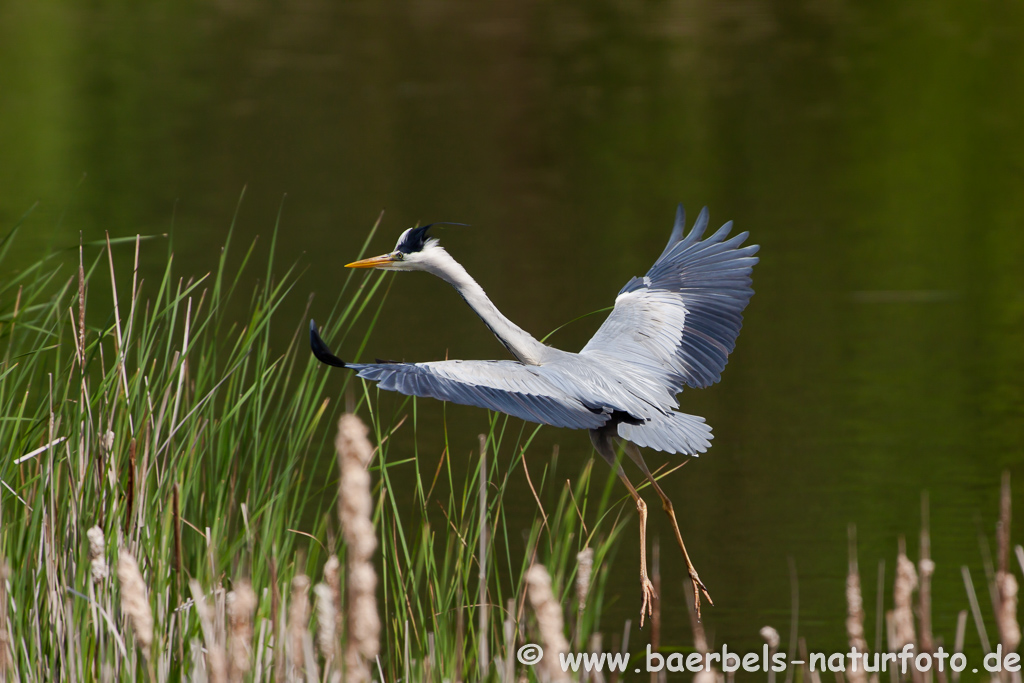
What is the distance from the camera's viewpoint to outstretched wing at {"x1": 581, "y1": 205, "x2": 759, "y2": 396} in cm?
326

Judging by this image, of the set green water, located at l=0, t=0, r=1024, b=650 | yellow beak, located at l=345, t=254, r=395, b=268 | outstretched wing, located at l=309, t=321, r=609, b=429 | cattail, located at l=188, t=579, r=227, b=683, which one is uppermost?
green water, located at l=0, t=0, r=1024, b=650

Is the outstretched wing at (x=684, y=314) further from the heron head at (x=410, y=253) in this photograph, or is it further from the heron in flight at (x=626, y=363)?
the heron head at (x=410, y=253)

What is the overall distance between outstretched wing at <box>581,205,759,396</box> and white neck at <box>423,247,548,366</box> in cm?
25

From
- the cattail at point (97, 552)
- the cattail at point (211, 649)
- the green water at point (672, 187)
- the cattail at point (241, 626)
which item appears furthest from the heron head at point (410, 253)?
the cattail at point (241, 626)

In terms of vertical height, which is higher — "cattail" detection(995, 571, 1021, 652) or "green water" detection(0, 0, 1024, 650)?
"green water" detection(0, 0, 1024, 650)

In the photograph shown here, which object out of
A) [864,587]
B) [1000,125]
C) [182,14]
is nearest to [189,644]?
[864,587]

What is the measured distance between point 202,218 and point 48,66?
9.45 meters

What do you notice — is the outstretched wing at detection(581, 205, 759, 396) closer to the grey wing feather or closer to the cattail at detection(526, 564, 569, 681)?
the grey wing feather

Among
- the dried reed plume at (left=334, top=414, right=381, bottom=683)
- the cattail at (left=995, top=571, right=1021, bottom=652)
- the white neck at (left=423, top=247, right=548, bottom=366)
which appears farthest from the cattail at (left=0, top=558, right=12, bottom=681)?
the cattail at (left=995, top=571, right=1021, bottom=652)

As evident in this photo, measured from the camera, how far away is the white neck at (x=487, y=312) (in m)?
2.93

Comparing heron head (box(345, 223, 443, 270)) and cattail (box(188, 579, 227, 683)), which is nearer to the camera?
cattail (box(188, 579, 227, 683))

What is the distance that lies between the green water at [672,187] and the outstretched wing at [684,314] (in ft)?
2.90

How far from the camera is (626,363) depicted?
3172 mm

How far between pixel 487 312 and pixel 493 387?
0.29 metres
